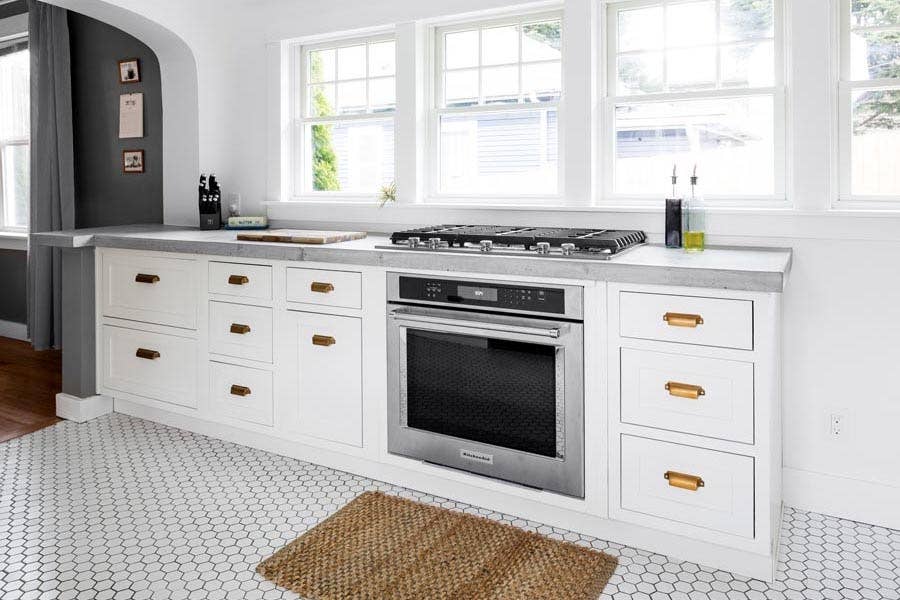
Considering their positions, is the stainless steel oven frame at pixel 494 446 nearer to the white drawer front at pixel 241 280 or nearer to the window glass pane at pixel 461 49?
the white drawer front at pixel 241 280

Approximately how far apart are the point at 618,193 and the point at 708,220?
0.47 metres

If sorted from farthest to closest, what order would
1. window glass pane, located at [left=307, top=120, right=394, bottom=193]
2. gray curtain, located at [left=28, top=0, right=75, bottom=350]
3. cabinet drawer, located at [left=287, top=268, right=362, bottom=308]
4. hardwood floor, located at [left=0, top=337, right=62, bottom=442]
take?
gray curtain, located at [left=28, top=0, right=75, bottom=350]
window glass pane, located at [left=307, top=120, right=394, bottom=193]
hardwood floor, located at [left=0, top=337, right=62, bottom=442]
cabinet drawer, located at [left=287, top=268, right=362, bottom=308]

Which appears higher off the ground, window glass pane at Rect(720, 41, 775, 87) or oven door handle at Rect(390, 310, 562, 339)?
window glass pane at Rect(720, 41, 775, 87)

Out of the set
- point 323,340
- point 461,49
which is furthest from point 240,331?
point 461,49

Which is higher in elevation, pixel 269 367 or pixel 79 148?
pixel 79 148

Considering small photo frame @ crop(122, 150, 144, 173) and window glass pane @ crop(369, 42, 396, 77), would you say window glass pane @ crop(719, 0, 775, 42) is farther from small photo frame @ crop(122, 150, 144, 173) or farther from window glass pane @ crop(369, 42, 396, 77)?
small photo frame @ crop(122, 150, 144, 173)

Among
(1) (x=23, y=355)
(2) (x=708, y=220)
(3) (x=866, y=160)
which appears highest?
(3) (x=866, y=160)

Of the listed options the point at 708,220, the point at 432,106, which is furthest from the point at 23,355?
the point at 708,220

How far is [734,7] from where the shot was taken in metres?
2.87

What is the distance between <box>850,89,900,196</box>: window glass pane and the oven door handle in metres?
1.32

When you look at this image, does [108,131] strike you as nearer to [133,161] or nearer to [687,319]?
[133,161]

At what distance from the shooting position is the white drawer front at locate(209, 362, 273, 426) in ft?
10.6

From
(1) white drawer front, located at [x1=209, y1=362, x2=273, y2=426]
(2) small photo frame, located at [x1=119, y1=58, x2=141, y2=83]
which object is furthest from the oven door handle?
(2) small photo frame, located at [x1=119, y1=58, x2=141, y2=83]

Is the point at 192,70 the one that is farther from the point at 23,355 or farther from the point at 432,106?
the point at 23,355
